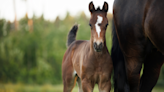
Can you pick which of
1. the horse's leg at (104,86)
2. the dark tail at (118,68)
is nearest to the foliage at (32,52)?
the dark tail at (118,68)

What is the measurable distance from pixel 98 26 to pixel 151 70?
1.00 metres

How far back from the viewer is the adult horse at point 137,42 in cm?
234

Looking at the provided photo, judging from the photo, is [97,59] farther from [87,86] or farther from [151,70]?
[151,70]

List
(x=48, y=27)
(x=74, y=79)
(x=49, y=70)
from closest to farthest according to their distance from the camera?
(x=74, y=79) → (x=49, y=70) → (x=48, y=27)

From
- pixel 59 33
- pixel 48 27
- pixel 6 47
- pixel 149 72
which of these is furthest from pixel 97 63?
pixel 48 27

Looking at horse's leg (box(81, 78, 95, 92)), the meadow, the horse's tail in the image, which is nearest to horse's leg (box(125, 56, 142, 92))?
horse's leg (box(81, 78, 95, 92))

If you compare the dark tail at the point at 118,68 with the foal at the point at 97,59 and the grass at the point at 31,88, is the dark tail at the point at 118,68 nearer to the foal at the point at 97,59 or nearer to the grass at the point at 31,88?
the foal at the point at 97,59

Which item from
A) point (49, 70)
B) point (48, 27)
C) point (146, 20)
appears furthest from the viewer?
point (48, 27)

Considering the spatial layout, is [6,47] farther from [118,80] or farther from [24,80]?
→ [118,80]

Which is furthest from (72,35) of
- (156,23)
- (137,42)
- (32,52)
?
(32,52)

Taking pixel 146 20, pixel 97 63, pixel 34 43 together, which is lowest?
pixel 34 43

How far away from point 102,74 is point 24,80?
14612 mm

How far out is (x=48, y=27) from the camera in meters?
20.9

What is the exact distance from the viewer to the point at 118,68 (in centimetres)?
309
